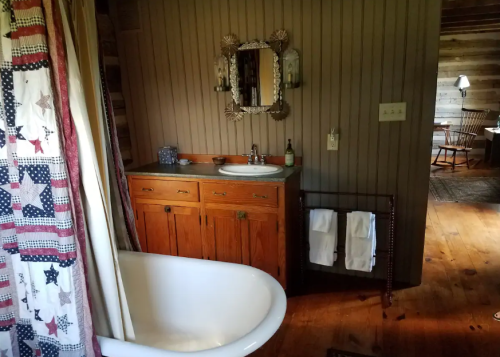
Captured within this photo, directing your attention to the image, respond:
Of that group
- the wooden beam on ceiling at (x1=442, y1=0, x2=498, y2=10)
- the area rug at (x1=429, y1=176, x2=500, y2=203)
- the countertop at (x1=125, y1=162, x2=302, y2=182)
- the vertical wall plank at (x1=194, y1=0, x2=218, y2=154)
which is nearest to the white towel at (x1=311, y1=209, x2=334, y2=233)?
the countertop at (x1=125, y1=162, x2=302, y2=182)

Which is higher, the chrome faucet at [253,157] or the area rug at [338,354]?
the chrome faucet at [253,157]

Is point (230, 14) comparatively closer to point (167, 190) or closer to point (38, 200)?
point (167, 190)

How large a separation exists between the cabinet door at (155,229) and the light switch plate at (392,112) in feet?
5.61

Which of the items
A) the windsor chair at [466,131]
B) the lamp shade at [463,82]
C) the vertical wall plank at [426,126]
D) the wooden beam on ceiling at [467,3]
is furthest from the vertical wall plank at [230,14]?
the lamp shade at [463,82]

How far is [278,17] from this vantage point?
2.53 metres

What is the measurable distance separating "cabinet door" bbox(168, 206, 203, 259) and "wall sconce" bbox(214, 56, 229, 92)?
941mm

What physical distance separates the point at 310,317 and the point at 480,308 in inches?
43.7

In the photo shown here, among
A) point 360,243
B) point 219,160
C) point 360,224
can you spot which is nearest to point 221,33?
point 219,160

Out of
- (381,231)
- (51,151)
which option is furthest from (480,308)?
(51,151)

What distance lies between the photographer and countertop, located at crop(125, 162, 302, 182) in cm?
238

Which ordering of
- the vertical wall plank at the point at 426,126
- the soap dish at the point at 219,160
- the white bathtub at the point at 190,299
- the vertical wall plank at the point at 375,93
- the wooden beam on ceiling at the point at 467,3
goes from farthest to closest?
the wooden beam on ceiling at the point at 467,3, the soap dish at the point at 219,160, the vertical wall plank at the point at 375,93, the vertical wall plank at the point at 426,126, the white bathtub at the point at 190,299

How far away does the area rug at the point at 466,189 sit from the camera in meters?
4.45

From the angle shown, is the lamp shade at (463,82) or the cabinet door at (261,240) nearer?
the cabinet door at (261,240)

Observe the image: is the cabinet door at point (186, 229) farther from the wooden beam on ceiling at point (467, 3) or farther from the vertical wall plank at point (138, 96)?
the wooden beam on ceiling at point (467, 3)
